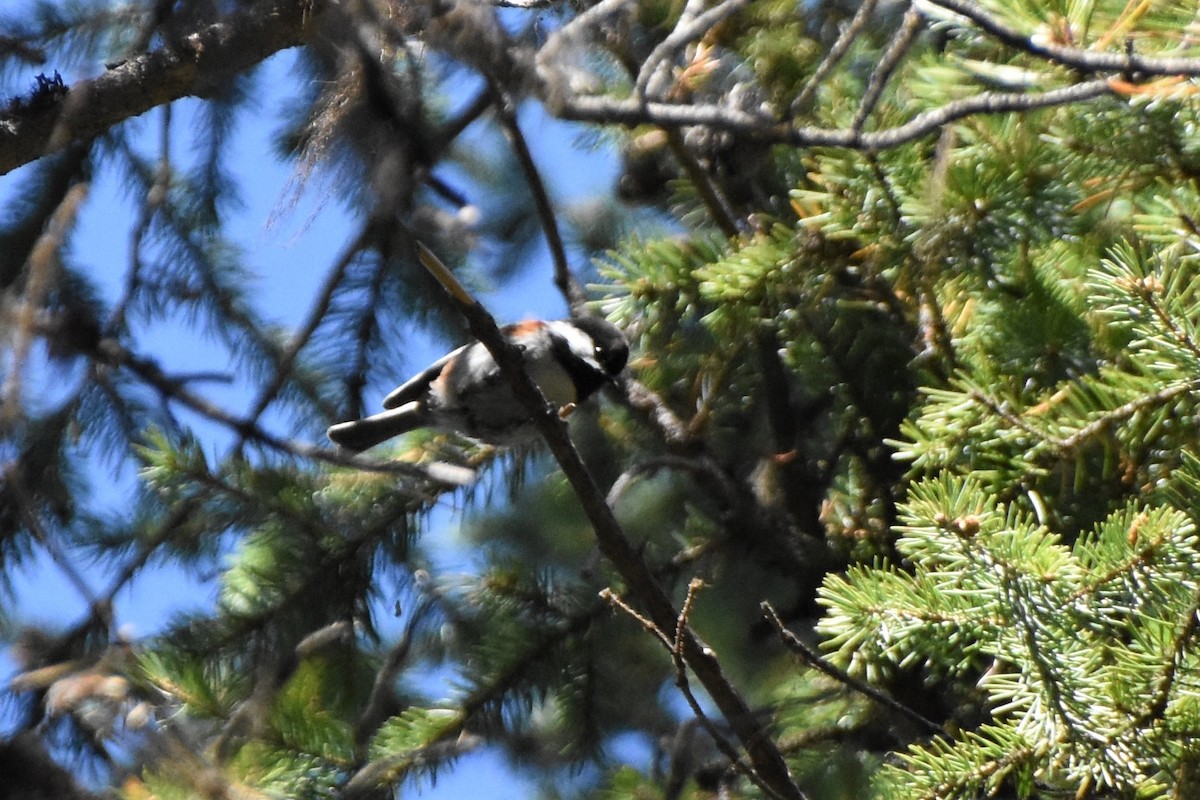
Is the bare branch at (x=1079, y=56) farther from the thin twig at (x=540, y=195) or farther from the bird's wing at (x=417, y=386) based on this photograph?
the bird's wing at (x=417, y=386)

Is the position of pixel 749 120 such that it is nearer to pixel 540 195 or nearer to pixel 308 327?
pixel 540 195

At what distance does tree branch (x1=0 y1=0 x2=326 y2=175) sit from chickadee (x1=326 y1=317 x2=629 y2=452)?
31.3 inches

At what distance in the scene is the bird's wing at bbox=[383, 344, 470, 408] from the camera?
100 inches

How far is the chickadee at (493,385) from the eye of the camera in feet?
8.00

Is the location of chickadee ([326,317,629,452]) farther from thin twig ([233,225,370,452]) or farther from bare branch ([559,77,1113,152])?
bare branch ([559,77,1113,152])

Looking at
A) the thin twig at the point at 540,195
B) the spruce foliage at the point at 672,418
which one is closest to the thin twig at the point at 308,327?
the spruce foliage at the point at 672,418

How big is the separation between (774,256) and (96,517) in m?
1.55

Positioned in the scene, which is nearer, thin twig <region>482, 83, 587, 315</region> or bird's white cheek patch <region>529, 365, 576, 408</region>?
thin twig <region>482, 83, 587, 315</region>

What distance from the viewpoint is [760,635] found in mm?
2404

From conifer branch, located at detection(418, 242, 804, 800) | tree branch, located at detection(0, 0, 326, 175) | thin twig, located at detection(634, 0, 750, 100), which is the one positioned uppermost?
tree branch, located at detection(0, 0, 326, 175)

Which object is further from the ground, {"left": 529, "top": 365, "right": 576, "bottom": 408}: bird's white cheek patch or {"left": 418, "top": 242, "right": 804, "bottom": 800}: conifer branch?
{"left": 529, "top": 365, "right": 576, "bottom": 408}: bird's white cheek patch

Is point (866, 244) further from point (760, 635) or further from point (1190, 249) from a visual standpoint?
point (760, 635)

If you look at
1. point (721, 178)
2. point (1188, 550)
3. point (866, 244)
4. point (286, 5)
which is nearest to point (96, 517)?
point (286, 5)

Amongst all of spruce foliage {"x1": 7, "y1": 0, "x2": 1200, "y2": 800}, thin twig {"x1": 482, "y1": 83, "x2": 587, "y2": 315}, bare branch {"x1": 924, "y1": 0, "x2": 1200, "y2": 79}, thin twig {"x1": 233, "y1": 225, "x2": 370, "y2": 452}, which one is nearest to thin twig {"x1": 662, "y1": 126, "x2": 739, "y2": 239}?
spruce foliage {"x1": 7, "y1": 0, "x2": 1200, "y2": 800}
